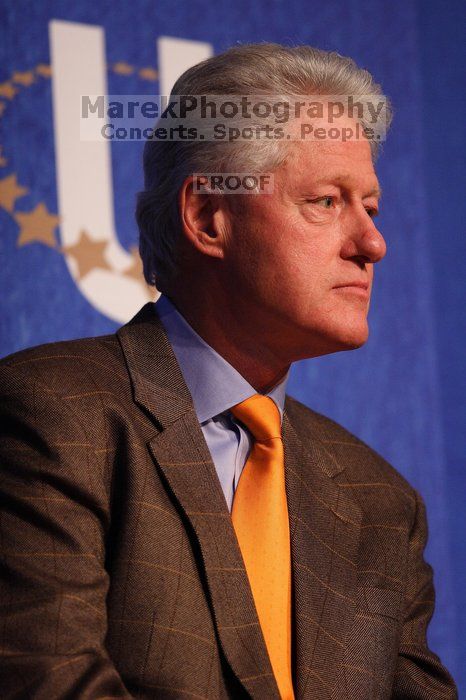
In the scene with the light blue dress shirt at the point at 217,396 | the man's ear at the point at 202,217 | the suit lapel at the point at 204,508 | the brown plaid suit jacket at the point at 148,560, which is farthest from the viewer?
the man's ear at the point at 202,217

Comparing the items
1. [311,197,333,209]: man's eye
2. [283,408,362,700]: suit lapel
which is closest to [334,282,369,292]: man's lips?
[311,197,333,209]: man's eye

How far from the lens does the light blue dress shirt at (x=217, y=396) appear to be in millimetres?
1423

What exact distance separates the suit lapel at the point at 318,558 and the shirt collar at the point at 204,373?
139 mm

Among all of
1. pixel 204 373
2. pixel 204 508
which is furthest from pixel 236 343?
pixel 204 508

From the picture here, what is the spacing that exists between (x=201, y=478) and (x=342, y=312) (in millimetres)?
334

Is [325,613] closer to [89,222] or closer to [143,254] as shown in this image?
[143,254]

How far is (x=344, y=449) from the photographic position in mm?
1650

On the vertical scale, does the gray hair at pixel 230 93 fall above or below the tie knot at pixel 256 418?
above

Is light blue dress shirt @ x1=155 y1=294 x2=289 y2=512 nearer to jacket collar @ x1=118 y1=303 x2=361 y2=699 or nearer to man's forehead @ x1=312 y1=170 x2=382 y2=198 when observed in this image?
jacket collar @ x1=118 y1=303 x2=361 y2=699

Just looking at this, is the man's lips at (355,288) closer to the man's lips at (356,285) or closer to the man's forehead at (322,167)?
the man's lips at (356,285)

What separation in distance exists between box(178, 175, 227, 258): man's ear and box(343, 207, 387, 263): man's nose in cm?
19

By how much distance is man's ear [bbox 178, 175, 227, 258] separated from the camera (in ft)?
5.03

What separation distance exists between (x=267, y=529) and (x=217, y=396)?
0.65ft

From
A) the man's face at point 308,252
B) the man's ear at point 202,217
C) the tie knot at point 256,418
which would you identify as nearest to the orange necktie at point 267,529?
the tie knot at point 256,418
